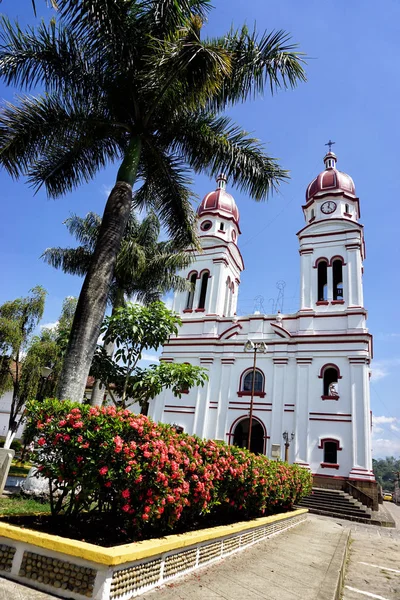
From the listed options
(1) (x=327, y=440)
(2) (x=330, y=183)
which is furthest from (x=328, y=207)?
(1) (x=327, y=440)

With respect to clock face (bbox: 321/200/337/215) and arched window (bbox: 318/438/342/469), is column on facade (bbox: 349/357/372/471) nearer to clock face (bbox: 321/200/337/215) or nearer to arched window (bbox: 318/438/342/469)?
arched window (bbox: 318/438/342/469)

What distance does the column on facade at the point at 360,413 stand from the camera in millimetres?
18827

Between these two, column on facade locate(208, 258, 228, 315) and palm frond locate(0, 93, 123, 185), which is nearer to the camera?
palm frond locate(0, 93, 123, 185)

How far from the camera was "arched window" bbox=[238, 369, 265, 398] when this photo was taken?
22472 mm

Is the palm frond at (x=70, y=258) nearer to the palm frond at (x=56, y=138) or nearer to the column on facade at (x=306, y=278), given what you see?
the palm frond at (x=56, y=138)

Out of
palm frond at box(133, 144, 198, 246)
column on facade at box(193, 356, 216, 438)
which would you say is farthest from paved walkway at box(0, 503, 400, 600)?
column on facade at box(193, 356, 216, 438)

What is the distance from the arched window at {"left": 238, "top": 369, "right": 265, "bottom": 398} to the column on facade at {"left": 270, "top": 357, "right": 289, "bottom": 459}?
30.2 inches

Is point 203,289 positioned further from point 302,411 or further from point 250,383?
point 302,411

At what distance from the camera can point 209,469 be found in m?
5.08

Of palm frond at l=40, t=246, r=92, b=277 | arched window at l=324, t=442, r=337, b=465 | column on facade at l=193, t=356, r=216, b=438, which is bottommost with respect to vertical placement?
arched window at l=324, t=442, r=337, b=465

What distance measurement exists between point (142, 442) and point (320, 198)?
78.1 feet

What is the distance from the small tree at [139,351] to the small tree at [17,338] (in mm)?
10719

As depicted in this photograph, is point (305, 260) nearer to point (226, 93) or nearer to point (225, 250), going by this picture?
point (225, 250)

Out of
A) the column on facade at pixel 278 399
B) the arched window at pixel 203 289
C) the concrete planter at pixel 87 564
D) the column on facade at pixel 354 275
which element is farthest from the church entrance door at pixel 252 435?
the concrete planter at pixel 87 564
